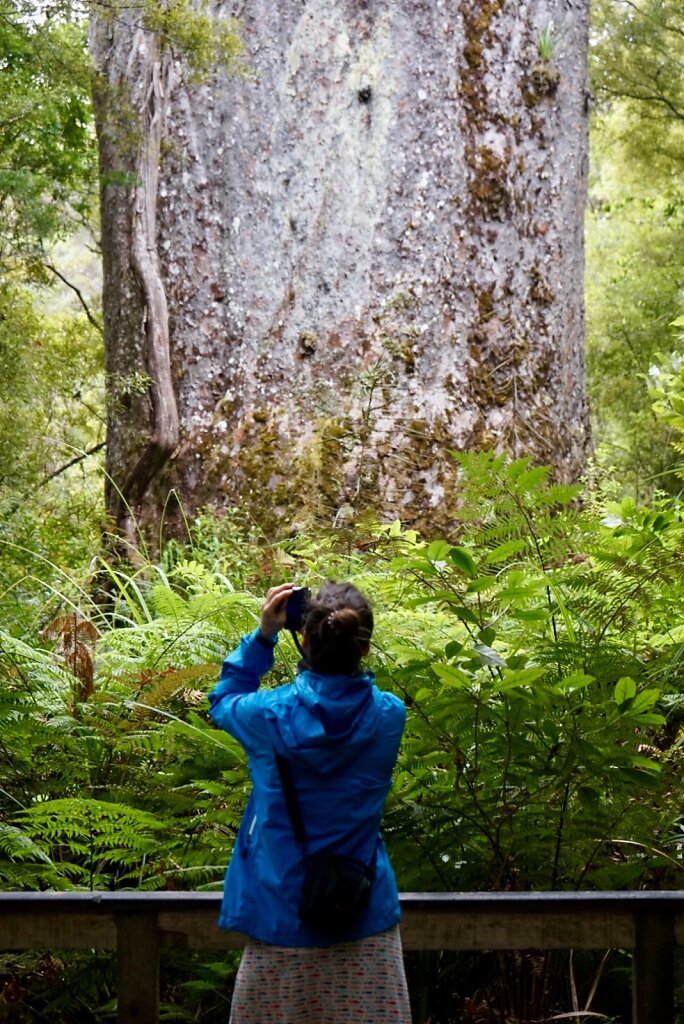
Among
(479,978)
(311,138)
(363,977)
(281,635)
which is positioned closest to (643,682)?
(479,978)

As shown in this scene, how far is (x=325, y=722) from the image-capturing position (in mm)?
2383

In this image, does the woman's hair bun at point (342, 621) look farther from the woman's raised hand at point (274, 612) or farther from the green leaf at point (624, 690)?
the green leaf at point (624, 690)

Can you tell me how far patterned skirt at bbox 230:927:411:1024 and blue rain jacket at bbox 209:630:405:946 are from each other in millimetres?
46

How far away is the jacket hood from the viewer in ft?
7.79

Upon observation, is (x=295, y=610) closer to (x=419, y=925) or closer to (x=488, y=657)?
(x=488, y=657)

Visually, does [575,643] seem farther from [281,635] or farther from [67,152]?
[67,152]

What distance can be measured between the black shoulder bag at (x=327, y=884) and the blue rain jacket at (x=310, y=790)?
18 mm

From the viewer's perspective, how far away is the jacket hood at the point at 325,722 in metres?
2.37

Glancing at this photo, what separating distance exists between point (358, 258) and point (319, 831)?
7294mm

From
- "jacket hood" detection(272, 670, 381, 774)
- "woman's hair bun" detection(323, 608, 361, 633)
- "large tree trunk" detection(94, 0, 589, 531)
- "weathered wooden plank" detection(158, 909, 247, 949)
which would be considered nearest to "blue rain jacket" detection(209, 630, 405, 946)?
"jacket hood" detection(272, 670, 381, 774)

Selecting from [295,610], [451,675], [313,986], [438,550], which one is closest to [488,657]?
[451,675]

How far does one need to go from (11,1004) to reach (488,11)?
342 inches

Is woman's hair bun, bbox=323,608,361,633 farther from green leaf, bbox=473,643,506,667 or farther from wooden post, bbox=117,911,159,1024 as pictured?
wooden post, bbox=117,911,159,1024

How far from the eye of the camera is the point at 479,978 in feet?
12.5
